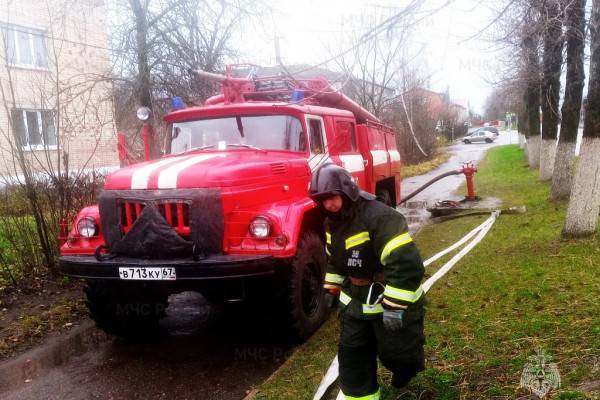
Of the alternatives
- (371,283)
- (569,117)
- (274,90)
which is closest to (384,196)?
(274,90)

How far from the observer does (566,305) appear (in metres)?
4.18

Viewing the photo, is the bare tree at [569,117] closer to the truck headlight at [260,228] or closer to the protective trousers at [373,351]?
the truck headlight at [260,228]

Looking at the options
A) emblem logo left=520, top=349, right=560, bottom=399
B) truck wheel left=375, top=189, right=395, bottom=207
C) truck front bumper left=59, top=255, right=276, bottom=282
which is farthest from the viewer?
truck wheel left=375, top=189, right=395, bottom=207

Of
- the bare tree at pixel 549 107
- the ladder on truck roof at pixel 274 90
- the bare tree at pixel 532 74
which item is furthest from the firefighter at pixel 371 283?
the bare tree at pixel 549 107

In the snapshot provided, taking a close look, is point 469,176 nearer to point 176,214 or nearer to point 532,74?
point 532,74

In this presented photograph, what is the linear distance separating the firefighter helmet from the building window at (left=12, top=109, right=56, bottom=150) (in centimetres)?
495

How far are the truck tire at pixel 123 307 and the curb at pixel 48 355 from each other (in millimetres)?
351

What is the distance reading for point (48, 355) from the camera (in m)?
4.70

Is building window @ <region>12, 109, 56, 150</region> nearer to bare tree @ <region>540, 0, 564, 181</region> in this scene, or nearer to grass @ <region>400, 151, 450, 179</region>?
bare tree @ <region>540, 0, 564, 181</region>

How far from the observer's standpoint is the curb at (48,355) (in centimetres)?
426

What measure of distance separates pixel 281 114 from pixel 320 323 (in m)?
2.28

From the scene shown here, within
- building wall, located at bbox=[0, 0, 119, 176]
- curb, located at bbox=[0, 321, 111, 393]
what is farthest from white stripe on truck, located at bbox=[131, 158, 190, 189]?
building wall, located at bbox=[0, 0, 119, 176]

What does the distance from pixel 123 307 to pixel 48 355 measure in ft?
2.70

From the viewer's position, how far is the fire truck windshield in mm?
5316
